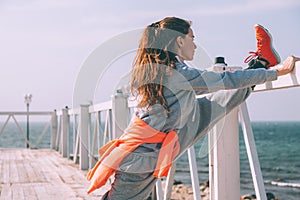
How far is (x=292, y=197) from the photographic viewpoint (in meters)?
13.1

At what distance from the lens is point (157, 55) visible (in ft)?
6.30

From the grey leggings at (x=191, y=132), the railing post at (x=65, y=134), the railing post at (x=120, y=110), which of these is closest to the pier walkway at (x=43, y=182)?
the railing post at (x=120, y=110)

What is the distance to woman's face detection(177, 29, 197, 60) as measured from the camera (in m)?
1.94

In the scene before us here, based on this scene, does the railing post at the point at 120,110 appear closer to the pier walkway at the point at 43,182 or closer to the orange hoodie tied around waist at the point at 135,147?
the pier walkway at the point at 43,182

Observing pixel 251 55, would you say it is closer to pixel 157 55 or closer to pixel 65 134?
pixel 157 55

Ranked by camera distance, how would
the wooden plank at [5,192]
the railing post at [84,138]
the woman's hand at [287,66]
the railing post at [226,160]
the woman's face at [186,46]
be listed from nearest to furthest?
1. the woman's hand at [287,66]
2. the woman's face at [186,46]
3. the railing post at [226,160]
4. the wooden plank at [5,192]
5. the railing post at [84,138]

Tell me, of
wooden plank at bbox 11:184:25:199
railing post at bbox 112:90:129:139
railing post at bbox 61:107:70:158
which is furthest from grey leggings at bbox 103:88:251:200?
railing post at bbox 61:107:70:158

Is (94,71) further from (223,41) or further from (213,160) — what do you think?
(223,41)

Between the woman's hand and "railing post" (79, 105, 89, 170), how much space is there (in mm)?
4424

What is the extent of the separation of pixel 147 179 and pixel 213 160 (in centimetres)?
62

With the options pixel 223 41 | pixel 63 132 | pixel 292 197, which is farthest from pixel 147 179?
pixel 292 197

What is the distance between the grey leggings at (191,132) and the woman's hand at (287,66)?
209 mm

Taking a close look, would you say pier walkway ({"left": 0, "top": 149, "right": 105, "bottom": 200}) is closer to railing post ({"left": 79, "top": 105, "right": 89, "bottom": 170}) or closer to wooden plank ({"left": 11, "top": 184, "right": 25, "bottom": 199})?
wooden plank ({"left": 11, "top": 184, "right": 25, "bottom": 199})

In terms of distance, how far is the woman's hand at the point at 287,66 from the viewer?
6.04ft
